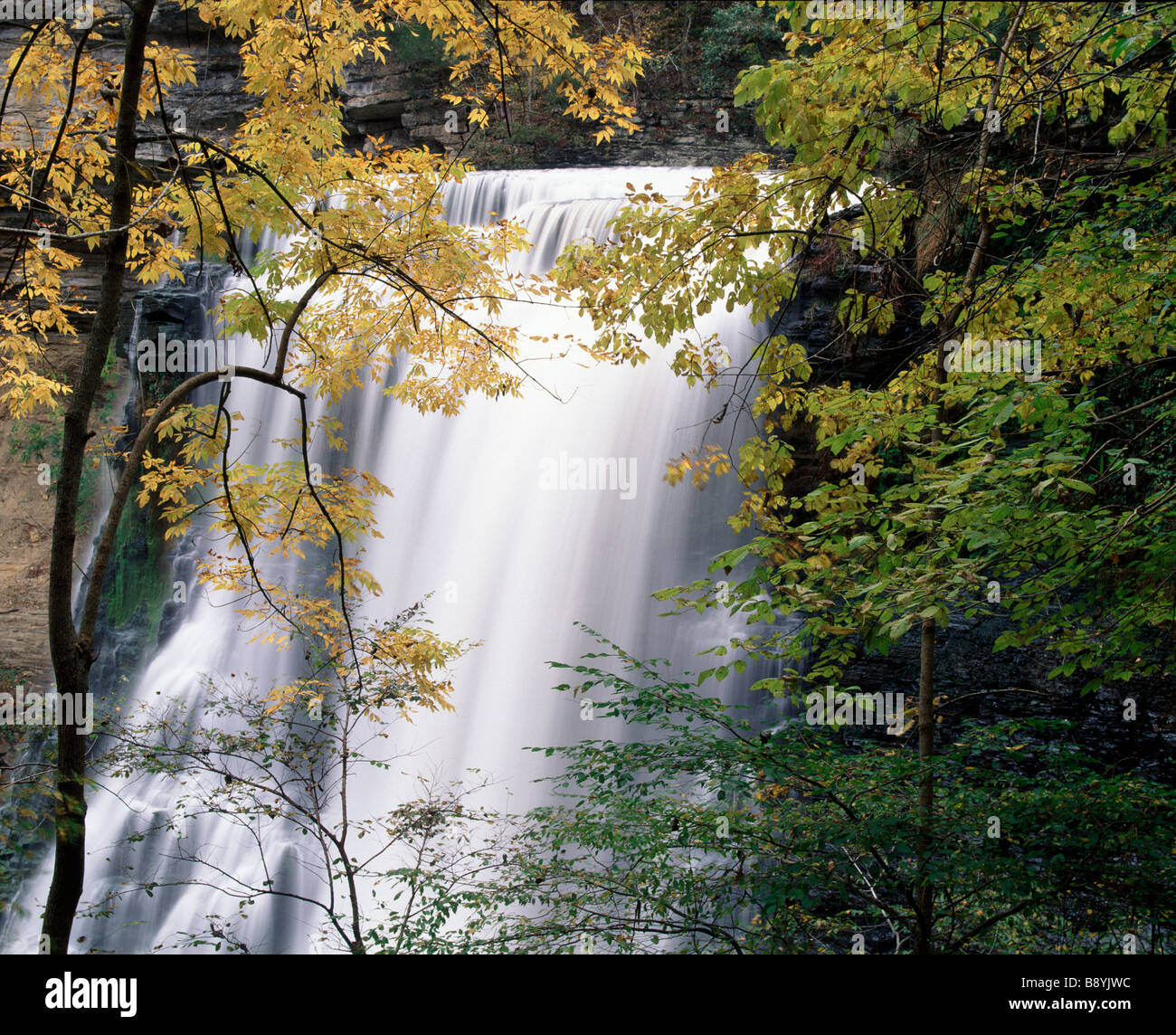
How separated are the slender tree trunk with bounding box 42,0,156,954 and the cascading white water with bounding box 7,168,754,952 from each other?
5695 millimetres

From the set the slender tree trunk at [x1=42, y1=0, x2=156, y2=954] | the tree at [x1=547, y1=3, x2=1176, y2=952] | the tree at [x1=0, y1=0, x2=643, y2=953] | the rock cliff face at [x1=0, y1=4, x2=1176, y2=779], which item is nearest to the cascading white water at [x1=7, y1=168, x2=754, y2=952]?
the rock cliff face at [x1=0, y1=4, x2=1176, y2=779]

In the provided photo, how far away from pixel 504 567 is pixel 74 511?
7.63 metres

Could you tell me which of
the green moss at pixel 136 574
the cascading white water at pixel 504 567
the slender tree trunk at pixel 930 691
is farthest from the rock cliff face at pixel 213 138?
the slender tree trunk at pixel 930 691

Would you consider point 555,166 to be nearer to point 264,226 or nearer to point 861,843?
point 264,226

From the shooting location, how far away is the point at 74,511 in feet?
11.7

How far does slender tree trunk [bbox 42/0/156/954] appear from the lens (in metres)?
3.23

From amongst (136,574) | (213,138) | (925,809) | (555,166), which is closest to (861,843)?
(925,809)

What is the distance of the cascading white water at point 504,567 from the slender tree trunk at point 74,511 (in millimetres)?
5695

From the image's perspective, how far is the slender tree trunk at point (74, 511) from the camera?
10.6 feet

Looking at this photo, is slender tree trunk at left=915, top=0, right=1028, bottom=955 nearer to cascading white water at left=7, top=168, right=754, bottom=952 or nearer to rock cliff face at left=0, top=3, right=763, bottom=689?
cascading white water at left=7, top=168, right=754, bottom=952

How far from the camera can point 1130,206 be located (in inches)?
183

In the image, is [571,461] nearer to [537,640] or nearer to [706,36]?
[537,640]

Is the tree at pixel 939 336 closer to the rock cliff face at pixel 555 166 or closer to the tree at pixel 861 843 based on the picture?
the tree at pixel 861 843
